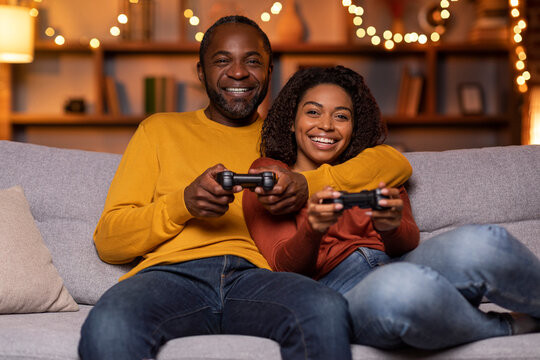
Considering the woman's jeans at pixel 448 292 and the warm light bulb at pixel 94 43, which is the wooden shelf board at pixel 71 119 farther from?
the woman's jeans at pixel 448 292

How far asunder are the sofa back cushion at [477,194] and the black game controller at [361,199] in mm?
595

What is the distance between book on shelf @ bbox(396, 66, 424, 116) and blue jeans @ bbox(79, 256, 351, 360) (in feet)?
8.54

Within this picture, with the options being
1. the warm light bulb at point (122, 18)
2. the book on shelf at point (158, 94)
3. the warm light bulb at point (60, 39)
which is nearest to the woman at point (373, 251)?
the book on shelf at point (158, 94)

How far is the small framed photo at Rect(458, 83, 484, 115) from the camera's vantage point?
155 inches

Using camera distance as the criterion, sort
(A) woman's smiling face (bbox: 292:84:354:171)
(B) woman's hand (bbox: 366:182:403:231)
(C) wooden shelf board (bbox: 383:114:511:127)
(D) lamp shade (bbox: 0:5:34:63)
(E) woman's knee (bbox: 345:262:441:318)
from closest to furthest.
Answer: (E) woman's knee (bbox: 345:262:441:318), (B) woman's hand (bbox: 366:182:403:231), (A) woman's smiling face (bbox: 292:84:354:171), (D) lamp shade (bbox: 0:5:34:63), (C) wooden shelf board (bbox: 383:114:511:127)

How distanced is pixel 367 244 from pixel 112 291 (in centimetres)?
60

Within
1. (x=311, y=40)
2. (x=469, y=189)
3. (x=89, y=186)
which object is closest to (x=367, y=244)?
(x=469, y=189)

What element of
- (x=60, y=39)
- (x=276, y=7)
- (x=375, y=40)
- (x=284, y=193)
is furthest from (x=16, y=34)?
(x=284, y=193)

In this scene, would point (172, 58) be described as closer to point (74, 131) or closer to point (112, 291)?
point (74, 131)

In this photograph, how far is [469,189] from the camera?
Result: 183 cm

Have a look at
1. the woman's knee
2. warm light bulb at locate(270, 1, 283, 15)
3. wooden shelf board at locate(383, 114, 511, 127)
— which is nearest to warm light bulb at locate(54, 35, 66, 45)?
warm light bulb at locate(270, 1, 283, 15)

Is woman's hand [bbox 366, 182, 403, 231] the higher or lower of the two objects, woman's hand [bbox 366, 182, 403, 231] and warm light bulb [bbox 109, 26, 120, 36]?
the lower

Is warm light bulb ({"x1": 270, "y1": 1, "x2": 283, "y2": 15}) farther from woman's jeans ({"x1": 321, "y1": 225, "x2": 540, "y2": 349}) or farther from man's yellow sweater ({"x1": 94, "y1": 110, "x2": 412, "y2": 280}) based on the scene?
woman's jeans ({"x1": 321, "y1": 225, "x2": 540, "y2": 349})

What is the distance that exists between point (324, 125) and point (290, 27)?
232 cm
